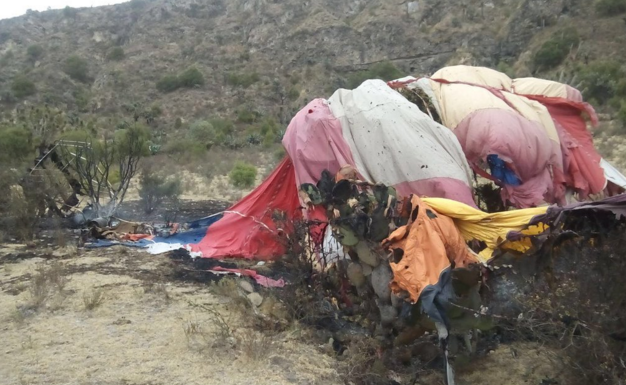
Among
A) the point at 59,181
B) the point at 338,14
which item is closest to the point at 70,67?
the point at 338,14

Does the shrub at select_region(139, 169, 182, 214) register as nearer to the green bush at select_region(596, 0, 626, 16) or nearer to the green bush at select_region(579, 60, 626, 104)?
→ the green bush at select_region(579, 60, 626, 104)

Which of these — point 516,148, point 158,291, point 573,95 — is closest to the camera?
point 516,148

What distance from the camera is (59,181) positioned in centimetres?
1035

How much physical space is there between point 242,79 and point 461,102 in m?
35.0

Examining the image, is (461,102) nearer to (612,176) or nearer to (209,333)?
(612,176)

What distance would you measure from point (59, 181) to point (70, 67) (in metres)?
37.4

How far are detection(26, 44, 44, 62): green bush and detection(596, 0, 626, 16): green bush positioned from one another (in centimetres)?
4202

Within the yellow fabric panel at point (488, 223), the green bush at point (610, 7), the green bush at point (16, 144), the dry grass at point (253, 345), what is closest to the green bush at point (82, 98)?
the green bush at point (16, 144)

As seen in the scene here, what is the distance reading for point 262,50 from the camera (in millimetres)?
48219

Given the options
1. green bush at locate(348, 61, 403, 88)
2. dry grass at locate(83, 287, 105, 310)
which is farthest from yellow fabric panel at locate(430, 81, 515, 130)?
green bush at locate(348, 61, 403, 88)

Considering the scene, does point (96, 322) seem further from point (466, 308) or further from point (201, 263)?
point (466, 308)

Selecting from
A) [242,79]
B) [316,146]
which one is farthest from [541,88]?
[242,79]

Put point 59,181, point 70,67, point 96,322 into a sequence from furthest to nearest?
point 70,67 < point 59,181 < point 96,322

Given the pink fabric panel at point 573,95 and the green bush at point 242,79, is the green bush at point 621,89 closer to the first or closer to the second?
the pink fabric panel at point 573,95
